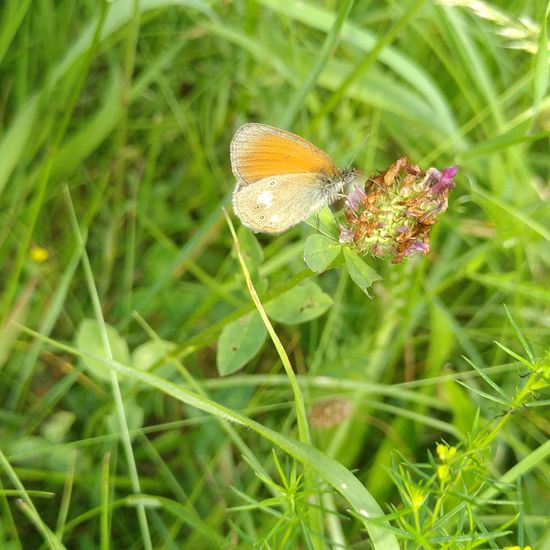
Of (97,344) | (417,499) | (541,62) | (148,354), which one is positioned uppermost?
(541,62)

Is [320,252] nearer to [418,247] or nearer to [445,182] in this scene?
[418,247]

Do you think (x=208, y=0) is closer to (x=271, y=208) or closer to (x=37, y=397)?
(x=271, y=208)

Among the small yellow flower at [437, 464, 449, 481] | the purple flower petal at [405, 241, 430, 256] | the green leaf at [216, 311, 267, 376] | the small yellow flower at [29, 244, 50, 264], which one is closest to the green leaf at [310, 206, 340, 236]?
the purple flower petal at [405, 241, 430, 256]

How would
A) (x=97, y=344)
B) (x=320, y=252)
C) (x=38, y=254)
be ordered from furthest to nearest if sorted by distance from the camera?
(x=38, y=254)
(x=97, y=344)
(x=320, y=252)

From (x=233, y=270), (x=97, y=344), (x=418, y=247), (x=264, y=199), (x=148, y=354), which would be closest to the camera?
(x=418, y=247)

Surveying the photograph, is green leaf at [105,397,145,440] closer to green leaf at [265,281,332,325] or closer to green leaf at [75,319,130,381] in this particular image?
green leaf at [75,319,130,381]

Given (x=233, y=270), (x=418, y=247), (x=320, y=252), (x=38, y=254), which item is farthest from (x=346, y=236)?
(x=38, y=254)

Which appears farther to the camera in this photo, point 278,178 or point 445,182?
point 278,178
